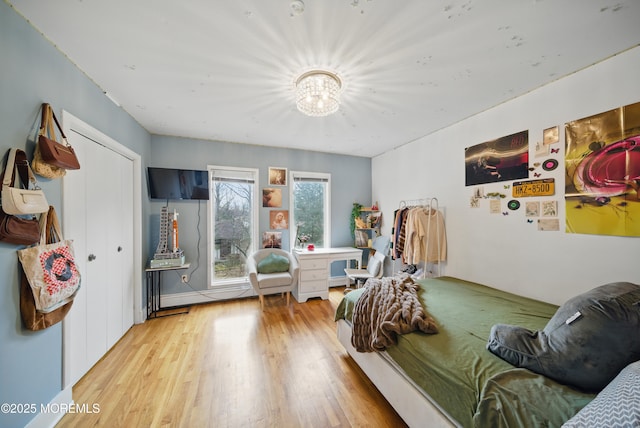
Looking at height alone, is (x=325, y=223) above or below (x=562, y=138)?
below

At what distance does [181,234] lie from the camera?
337cm

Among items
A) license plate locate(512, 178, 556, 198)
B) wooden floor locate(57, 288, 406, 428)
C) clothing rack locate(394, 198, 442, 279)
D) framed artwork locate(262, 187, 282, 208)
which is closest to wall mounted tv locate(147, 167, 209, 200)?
framed artwork locate(262, 187, 282, 208)

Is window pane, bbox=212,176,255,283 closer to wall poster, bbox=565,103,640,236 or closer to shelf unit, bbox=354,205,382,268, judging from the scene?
shelf unit, bbox=354,205,382,268

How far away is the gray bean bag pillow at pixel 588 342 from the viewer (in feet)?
3.07

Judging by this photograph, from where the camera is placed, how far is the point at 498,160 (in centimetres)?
244

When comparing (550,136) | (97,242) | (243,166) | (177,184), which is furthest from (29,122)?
(550,136)

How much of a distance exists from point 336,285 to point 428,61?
3.70 m

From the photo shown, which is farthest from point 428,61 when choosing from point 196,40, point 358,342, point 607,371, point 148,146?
point 148,146

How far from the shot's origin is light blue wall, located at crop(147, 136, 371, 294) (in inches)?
131

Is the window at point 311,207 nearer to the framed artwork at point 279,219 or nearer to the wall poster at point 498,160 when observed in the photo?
the framed artwork at point 279,219

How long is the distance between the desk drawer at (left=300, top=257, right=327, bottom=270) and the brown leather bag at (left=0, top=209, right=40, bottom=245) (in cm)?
270

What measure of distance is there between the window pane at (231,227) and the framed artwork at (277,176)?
36 cm

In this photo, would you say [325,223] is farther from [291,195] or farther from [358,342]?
[358,342]

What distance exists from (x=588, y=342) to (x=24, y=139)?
3.18 metres
